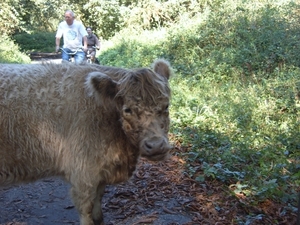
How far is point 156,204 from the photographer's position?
4.91 m

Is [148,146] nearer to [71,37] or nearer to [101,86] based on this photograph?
[101,86]

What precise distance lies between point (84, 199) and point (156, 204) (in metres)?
1.32

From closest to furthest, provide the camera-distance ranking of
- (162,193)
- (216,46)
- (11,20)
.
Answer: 1. (162,193)
2. (216,46)
3. (11,20)

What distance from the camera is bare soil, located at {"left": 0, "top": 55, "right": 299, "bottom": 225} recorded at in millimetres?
4409

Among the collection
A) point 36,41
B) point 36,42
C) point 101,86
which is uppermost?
point 101,86

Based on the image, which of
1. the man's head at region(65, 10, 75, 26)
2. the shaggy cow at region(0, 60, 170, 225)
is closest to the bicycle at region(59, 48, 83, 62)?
the man's head at region(65, 10, 75, 26)

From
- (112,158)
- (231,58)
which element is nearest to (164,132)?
(112,158)

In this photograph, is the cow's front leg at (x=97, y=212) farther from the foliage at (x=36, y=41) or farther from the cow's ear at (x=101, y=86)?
the foliage at (x=36, y=41)

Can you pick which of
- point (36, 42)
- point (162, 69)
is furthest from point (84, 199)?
point (36, 42)

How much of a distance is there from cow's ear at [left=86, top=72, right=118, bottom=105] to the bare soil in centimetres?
165

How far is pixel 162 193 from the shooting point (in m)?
5.24

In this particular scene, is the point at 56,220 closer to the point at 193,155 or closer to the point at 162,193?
the point at 162,193

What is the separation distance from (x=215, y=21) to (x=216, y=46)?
2.40 metres

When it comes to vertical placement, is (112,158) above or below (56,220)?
above
